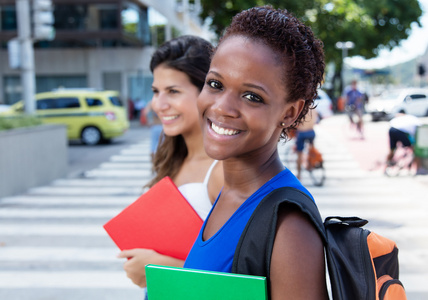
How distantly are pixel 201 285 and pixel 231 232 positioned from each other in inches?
5.7

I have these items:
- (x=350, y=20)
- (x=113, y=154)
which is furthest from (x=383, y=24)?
(x=113, y=154)

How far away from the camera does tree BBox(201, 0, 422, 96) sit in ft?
87.0

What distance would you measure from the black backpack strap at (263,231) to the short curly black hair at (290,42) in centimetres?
26

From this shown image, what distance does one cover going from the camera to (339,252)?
44.9 inches

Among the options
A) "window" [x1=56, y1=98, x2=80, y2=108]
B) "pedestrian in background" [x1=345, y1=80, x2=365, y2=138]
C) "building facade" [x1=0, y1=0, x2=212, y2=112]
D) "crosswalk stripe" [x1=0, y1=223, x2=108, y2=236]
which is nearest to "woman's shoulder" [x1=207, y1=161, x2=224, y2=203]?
"crosswalk stripe" [x1=0, y1=223, x2=108, y2=236]

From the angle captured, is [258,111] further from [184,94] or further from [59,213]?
[59,213]

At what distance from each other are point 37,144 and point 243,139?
30.8 ft

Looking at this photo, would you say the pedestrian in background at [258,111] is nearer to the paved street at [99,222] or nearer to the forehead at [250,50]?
the forehead at [250,50]

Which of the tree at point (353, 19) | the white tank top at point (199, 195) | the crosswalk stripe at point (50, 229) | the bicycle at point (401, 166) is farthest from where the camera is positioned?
the tree at point (353, 19)

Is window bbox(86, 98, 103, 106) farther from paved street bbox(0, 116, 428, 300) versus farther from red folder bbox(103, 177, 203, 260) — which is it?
red folder bbox(103, 177, 203, 260)

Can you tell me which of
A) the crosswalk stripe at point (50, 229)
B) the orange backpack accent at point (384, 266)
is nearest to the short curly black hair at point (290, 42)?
the orange backpack accent at point (384, 266)

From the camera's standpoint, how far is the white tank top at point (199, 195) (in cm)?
201

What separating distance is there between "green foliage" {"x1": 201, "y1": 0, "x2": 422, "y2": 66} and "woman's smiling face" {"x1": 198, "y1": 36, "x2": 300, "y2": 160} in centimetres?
2490

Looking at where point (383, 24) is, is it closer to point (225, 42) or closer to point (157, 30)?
point (157, 30)
